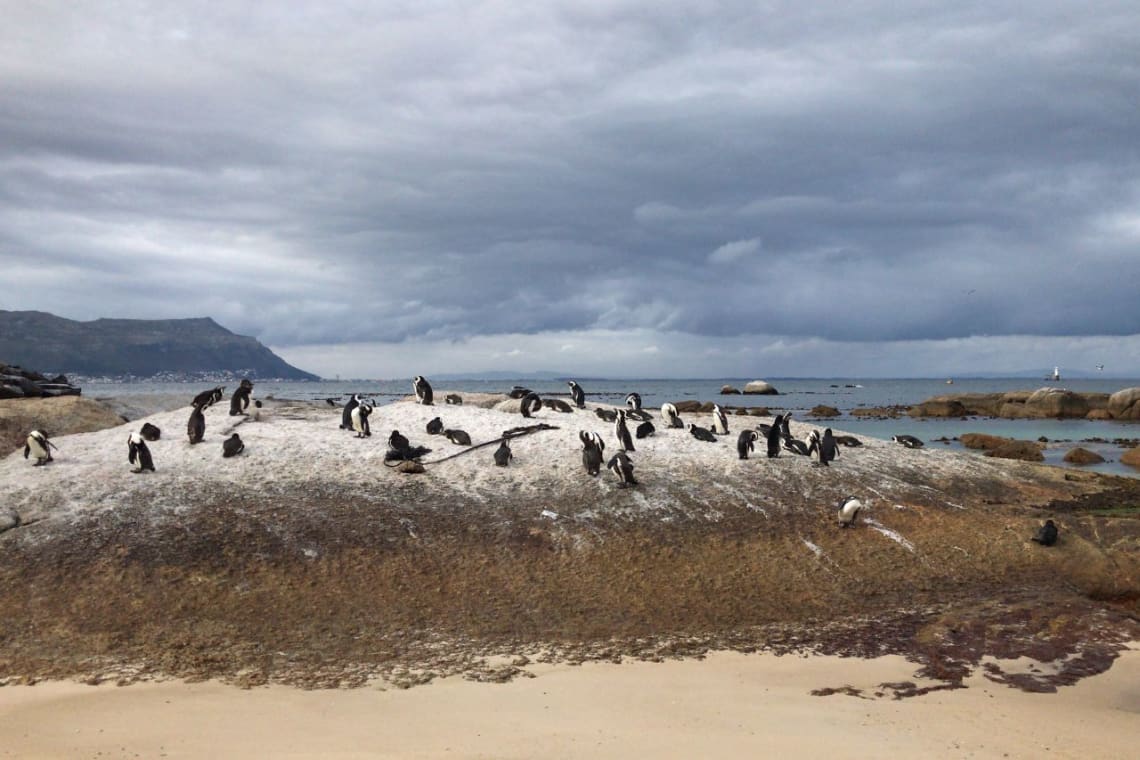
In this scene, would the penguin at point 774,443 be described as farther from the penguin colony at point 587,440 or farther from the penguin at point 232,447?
the penguin at point 232,447

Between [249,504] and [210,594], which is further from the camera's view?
[249,504]

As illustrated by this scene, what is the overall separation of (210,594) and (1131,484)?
20232 millimetres

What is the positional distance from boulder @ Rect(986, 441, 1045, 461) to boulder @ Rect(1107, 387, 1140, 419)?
3566 cm

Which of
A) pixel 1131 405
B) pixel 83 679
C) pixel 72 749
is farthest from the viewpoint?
pixel 1131 405

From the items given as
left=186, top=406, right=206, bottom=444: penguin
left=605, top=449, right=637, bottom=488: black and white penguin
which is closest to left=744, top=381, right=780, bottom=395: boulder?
left=605, top=449, right=637, bottom=488: black and white penguin

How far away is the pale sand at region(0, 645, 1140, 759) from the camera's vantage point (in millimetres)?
7535

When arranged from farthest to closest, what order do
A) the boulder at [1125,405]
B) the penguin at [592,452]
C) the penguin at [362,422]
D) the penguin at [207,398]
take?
the boulder at [1125,405] < the penguin at [207,398] < the penguin at [362,422] < the penguin at [592,452]

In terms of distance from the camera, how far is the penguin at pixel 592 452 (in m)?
15.7

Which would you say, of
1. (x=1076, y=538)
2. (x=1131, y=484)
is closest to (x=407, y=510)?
(x=1076, y=538)

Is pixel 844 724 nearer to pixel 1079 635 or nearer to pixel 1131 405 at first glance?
pixel 1079 635

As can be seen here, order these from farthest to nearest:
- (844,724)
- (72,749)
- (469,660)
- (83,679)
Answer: (469,660) → (83,679) → (844,724) → (72,749)

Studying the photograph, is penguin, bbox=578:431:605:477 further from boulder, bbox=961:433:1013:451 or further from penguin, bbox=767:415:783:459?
boulder, bbox=961:433:1013:451

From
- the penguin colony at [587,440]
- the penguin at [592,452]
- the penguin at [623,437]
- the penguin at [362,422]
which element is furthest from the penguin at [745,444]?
the penguin at [362,422]

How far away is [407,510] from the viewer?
46.2ft
